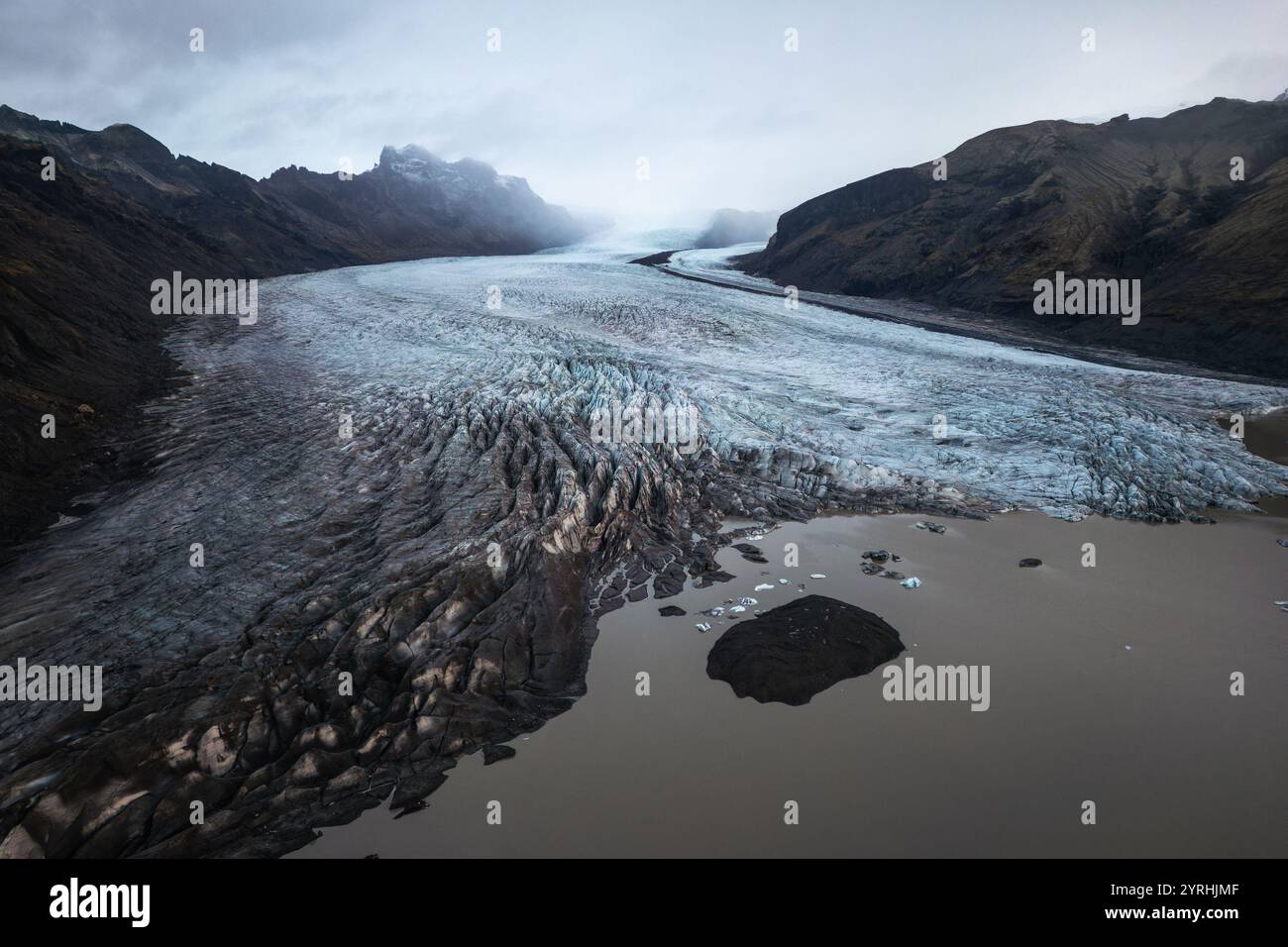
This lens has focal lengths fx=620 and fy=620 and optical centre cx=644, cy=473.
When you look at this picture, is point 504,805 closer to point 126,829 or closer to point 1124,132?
point 126,829

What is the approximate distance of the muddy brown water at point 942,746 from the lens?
15.0ft

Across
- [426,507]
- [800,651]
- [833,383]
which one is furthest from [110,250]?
[800,651]

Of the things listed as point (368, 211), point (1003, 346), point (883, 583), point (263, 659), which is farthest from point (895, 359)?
point (368, 211)

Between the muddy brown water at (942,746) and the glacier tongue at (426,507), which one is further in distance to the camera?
the glacier tongue at (426,507)

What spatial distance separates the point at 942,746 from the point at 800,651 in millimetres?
1559

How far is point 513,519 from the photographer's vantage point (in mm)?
8680

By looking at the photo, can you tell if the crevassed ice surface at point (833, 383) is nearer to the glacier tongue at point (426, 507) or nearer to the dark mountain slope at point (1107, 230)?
the glacier tongue at point (426, 507)

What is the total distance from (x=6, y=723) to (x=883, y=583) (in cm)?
897

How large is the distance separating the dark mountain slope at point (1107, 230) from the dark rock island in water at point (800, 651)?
19.1m

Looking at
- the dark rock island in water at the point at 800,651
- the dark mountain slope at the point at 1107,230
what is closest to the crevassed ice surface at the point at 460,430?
the dark rock island in water at the point at 800,651

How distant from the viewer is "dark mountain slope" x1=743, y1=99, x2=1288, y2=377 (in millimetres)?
20125

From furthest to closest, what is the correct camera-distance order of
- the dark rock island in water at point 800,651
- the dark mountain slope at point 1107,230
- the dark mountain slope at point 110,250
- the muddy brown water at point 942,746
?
1. the dark mountain slope at point 1107,230
2. the dark mountain slope at point 110,250
3. the dark rock island in water at point 800,651
4. the muddy brown water at point 942,746

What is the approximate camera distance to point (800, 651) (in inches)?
256

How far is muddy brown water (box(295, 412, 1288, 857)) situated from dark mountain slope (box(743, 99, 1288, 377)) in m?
16.8
